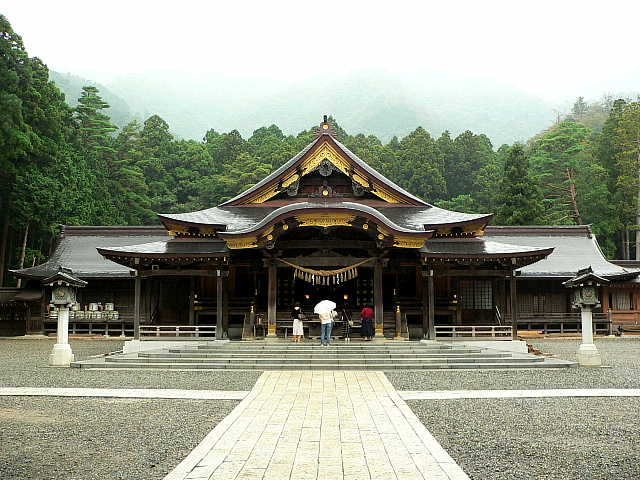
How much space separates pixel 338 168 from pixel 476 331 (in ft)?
24.3

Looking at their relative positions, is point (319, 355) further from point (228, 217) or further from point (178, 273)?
point (228, 217)

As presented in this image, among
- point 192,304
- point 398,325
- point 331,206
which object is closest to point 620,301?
point 398,325

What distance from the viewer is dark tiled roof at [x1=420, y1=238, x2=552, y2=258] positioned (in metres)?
19.6

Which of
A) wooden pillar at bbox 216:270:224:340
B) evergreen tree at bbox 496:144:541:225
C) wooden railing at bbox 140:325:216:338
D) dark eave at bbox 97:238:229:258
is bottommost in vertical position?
wooden railing at bbox 140:325:216:338

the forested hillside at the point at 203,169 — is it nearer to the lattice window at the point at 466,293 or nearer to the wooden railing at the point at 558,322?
the wooden railing at the point at 558,322

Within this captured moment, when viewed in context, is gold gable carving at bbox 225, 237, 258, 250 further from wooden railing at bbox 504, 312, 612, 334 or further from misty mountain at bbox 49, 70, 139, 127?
misty mountain at bbox 49, 70, 139, 127

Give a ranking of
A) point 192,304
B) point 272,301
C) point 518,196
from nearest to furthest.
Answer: point 272,301, point 192,304, point 518,196

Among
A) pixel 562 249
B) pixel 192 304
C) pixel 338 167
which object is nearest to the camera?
pixel 192 304

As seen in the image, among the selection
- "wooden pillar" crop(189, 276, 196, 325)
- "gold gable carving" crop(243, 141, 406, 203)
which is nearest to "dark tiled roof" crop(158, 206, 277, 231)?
"gold gable carving" crop(243, 141, 406, 203)

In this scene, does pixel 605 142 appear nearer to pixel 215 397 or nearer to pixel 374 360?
pixel 374 360

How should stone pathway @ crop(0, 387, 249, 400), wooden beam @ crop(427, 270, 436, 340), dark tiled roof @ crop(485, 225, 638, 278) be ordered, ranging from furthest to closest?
dark tiled roof @ crop(485, 225, 638, 278) → wooden beam @ crop(427, 270, 436, 340) → stone pathway @ crop(0, 387, 249, 400)

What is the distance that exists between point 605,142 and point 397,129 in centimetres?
7995

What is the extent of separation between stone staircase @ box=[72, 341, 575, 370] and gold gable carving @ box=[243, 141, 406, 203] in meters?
7.35

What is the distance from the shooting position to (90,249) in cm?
2944
